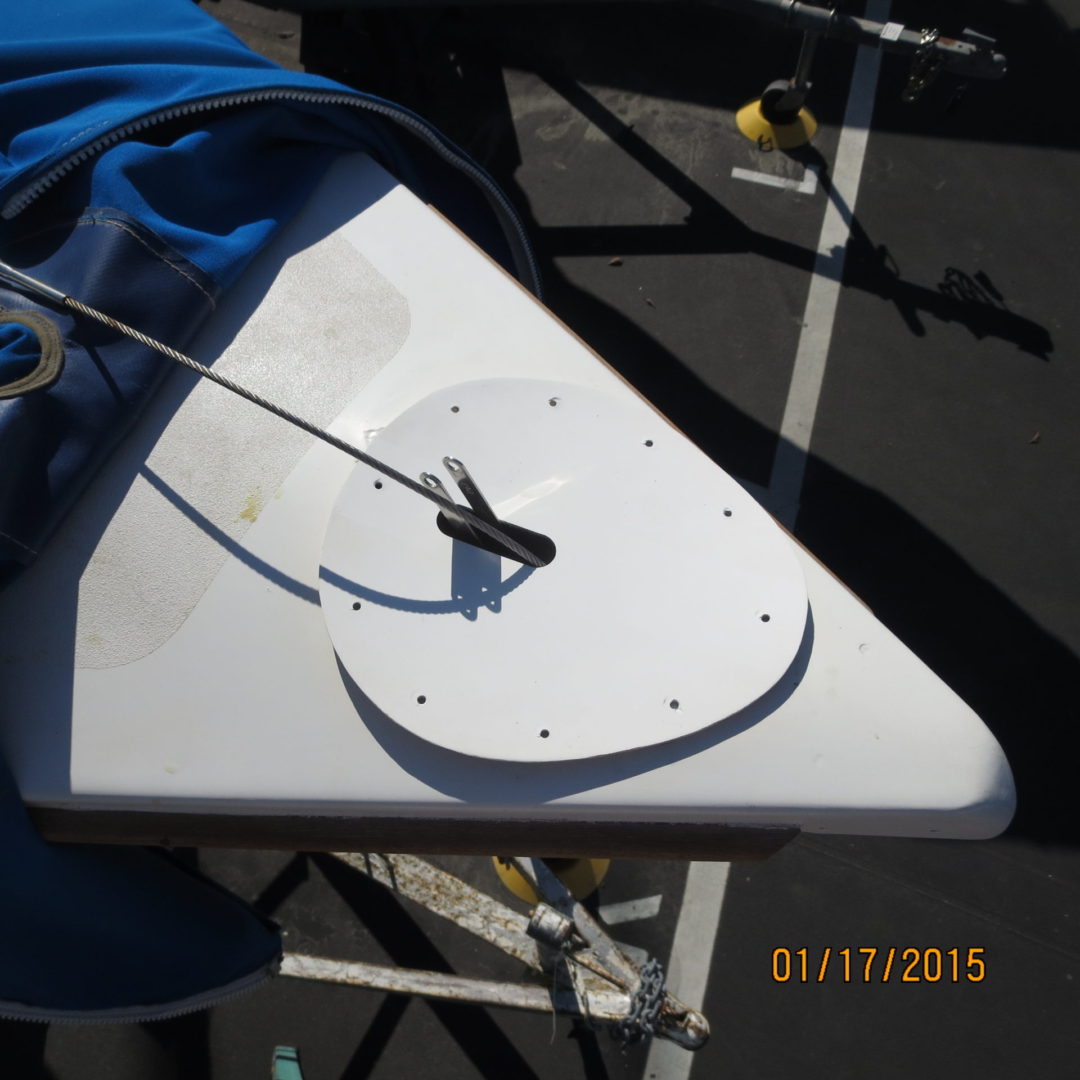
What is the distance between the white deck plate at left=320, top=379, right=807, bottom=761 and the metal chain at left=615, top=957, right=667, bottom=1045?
861 mm

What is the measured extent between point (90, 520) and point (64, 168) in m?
0.63

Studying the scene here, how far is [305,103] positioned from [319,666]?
3.73ft

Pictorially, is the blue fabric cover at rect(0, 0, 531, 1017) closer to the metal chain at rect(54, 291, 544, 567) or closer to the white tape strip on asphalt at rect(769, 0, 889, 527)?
the metal chain at rect(54, 291, 544, 567)

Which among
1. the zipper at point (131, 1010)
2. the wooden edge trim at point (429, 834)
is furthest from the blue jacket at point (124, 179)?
the zipper at point (131, 1010)

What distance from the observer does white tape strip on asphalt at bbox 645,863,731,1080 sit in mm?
2266

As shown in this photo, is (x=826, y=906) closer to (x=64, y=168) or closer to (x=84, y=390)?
(x=84, y=390)

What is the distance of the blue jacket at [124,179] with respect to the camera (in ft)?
4.92

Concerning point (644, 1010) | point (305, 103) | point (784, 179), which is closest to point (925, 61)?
point (784, 179)

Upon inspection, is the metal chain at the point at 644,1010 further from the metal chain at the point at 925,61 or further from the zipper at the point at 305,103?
the metal chain at the point at 925,61

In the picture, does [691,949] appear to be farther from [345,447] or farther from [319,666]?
[345,447]

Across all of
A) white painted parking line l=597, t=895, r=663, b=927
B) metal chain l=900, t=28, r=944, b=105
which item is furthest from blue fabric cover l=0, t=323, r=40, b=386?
metal chain l=900, t=28, r=944, b=105

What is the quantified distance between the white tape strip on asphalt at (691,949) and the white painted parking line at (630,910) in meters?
0.07

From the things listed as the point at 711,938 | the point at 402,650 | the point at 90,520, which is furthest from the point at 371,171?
the point at 711,938

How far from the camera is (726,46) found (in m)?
3.58
